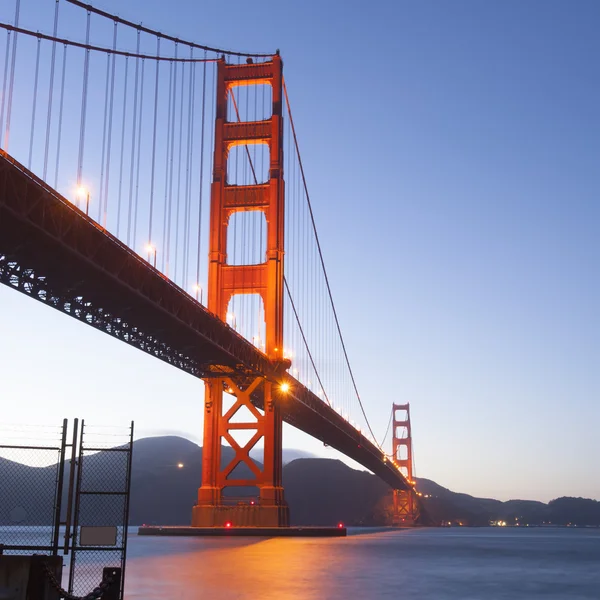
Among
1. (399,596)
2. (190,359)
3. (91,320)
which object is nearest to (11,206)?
(91,320)

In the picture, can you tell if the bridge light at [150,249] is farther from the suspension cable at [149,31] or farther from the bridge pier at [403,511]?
the bridge pier at [403,511]

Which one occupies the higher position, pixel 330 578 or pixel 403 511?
pixel 403 511

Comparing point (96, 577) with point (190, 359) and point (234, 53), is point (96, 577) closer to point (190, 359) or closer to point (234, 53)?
point (190, 359)

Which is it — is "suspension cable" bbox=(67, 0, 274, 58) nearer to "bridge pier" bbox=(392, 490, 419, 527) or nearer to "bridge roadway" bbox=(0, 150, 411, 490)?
"bridge roadway" bbox=(0, 150, 411, 490)

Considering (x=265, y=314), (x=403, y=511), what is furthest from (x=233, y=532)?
(x=403, y=511)

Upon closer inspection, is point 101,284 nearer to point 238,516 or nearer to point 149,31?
point 149,31

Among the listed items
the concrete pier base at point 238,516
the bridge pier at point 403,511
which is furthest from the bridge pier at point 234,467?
the bridge pier at point 403,511
